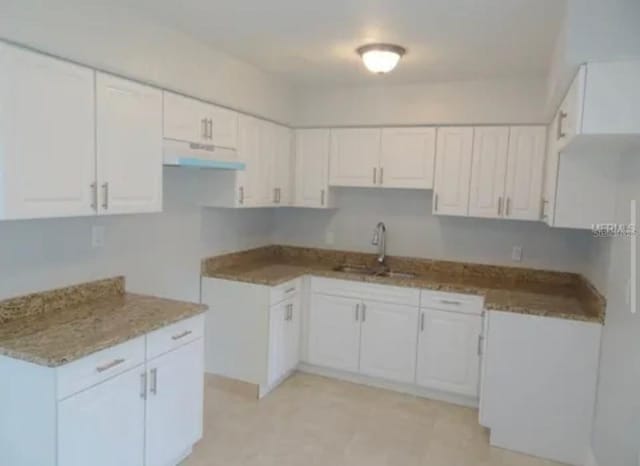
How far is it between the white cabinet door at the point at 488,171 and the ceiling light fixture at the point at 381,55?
1.09 m

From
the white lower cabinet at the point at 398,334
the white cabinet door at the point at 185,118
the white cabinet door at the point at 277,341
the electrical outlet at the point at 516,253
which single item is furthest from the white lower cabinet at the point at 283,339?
the electrical outlet at the point at 516,253

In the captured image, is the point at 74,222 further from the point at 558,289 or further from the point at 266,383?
the point at 558,289

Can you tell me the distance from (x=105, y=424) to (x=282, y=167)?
2.55 meters

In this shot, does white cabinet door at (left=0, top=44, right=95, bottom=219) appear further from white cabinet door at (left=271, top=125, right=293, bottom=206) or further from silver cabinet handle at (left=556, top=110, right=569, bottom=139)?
silver cabinet handle at (left=556, top=110, right=569, bottom=139)

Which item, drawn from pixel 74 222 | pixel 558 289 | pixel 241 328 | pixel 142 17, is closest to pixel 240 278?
pixel 241 328

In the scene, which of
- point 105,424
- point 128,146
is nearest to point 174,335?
point 105,424

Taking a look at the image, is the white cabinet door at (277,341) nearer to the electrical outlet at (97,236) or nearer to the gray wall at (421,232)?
the gray wall at (421,232)

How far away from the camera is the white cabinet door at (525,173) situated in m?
3.41

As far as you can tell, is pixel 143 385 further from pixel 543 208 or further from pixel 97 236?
pixel 543 208

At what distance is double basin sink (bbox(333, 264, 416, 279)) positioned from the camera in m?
4.02

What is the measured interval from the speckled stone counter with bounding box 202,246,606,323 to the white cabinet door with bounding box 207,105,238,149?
3.24 feet

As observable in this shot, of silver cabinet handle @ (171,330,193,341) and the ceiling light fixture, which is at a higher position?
the ceiling light fixture

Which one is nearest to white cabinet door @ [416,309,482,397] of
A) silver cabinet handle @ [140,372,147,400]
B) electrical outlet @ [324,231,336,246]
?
electrical outlet @ [324,231,336,246]

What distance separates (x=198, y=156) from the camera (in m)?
2.95
